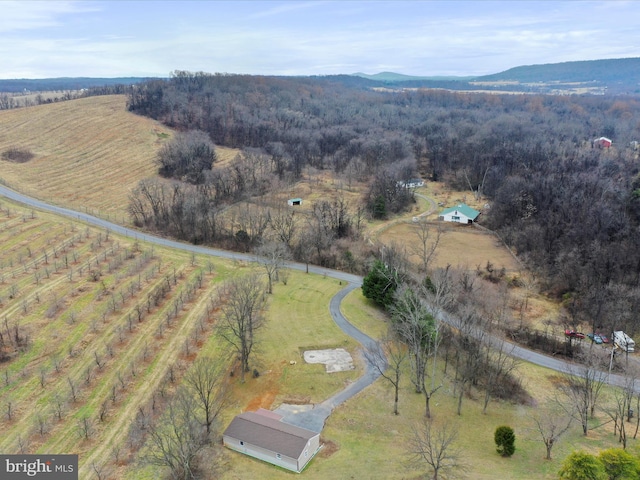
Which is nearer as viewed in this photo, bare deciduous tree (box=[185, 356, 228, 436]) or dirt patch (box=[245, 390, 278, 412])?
bare deciduous tree (box=[185, 356, 228, 436])

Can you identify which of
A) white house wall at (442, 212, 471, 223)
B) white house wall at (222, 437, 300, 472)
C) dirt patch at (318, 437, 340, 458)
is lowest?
white house wall at (442, 212, 471, 223)

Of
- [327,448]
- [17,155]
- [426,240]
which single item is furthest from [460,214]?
[17,155]

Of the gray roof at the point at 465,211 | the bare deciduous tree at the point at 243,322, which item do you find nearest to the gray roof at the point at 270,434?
the bare deciduous tree at the point at 243,322

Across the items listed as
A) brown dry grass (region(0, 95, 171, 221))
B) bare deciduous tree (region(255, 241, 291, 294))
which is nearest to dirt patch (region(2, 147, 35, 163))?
brown dry grass (region(0, 95, 171, 221))

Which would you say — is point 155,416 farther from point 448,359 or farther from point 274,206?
point 274,206

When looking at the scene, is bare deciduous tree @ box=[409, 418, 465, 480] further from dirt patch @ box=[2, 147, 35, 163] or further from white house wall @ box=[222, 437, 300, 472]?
dirt patch @ box=[2, 147, 35, 163]

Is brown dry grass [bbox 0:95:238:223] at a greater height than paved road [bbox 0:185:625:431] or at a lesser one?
greater

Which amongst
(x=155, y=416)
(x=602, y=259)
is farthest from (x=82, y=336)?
(x=602, y=259)
